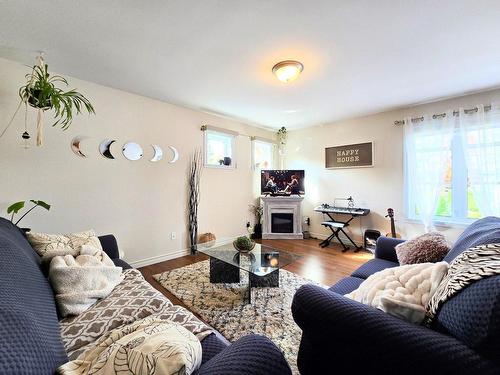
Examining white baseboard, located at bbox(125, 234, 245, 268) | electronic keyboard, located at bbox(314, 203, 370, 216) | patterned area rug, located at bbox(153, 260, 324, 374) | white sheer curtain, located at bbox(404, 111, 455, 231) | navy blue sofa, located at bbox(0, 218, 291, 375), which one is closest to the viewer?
navy blue sofa, located at bbox(0, 218, 291, 375)

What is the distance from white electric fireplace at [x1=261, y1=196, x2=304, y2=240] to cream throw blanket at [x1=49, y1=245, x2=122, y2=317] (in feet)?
10.5

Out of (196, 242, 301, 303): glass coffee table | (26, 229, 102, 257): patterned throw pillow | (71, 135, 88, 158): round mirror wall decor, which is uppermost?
(71, 135, 88, 158): round mirror wall decor

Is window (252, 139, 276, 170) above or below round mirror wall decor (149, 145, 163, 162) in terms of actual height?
above

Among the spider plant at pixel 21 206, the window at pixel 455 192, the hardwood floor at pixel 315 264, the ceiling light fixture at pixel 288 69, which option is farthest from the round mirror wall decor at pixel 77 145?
the window at pixel 455 192

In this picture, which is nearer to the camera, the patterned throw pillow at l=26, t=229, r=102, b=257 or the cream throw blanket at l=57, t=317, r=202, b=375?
the cream throw blanket at l=57, t=317, r=202, b=375

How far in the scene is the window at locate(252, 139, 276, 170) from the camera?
15.4ft

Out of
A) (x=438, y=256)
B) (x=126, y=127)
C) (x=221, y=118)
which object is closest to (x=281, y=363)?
(x=438, y=256)

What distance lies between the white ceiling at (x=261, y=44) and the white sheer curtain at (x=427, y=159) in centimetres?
47

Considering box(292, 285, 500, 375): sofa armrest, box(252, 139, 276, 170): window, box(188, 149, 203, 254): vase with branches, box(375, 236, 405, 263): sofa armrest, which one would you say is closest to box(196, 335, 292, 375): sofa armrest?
box(292, 285, 500, 375): sofa armrest

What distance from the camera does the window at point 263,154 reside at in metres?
4.68

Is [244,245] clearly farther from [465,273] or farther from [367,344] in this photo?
[465,273]

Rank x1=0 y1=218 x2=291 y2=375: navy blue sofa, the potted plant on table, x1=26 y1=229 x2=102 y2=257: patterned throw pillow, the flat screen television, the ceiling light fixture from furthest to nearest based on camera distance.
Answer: the flat screen television, the potted plant on table, the ceiling light fixture, x1=26 y1=229 x2=102 y2=257: patterned throw pillow, x1=0 y1=218 x2=291 y2=375: navy blue sofa

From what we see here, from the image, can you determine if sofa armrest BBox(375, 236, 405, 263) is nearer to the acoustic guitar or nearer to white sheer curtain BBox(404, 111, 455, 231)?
the acoustic guitar

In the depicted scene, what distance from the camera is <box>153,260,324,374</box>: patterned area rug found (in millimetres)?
1655
